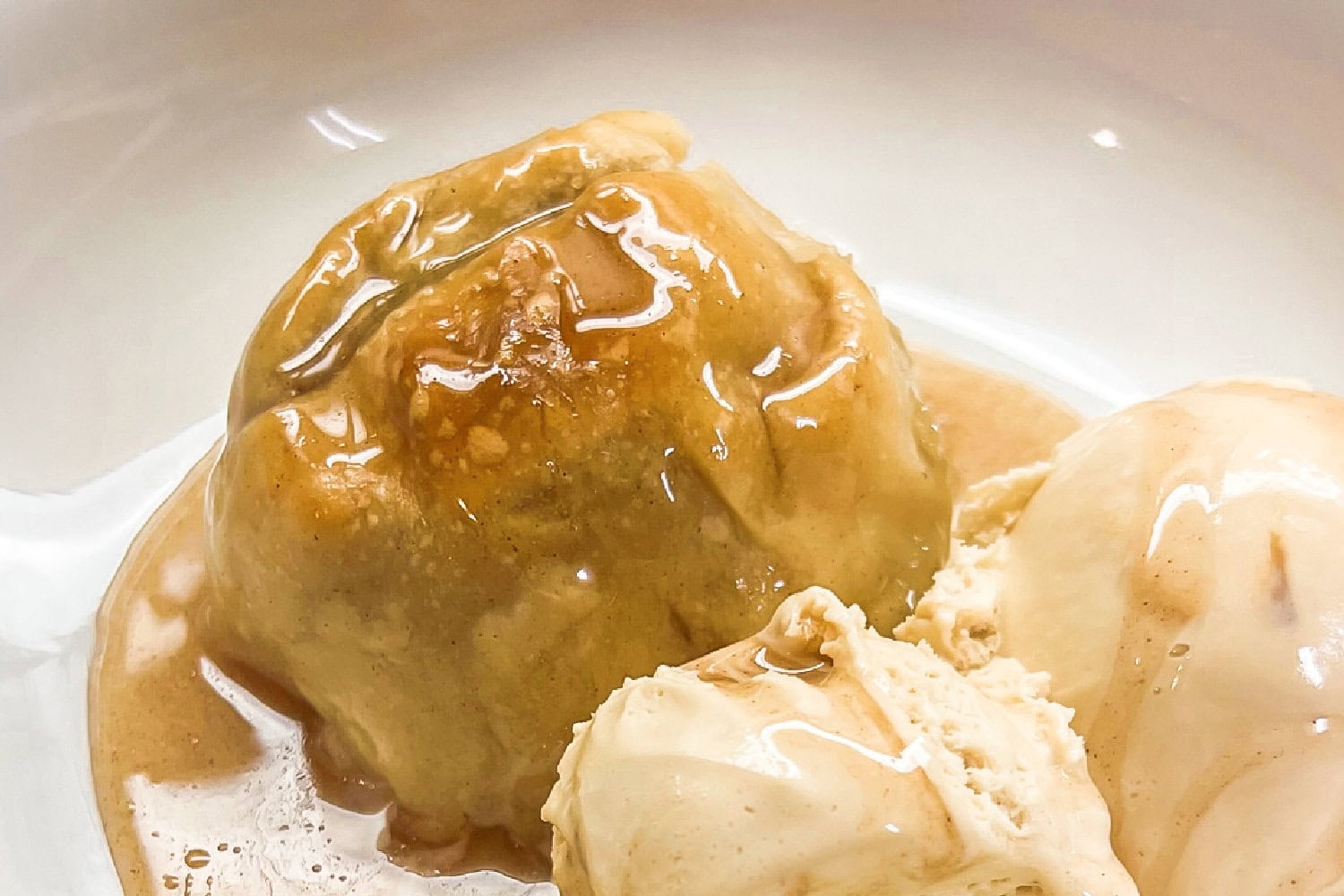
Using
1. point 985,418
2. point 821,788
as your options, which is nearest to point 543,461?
point 821,788

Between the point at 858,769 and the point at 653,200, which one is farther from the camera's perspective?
the point at 653,200

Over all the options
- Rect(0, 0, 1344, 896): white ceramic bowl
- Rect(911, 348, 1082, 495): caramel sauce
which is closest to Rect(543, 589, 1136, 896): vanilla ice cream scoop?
Rect(911, 348, 1082, 495): caramel sauce

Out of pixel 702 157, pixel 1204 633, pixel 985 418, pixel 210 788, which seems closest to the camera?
pixel 1204 633

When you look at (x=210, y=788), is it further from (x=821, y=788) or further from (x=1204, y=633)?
(x=1204, y=633)

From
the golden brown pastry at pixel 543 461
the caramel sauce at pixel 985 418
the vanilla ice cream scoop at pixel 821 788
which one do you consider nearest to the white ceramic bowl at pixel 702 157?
the caramel sauce at pixel 985 418

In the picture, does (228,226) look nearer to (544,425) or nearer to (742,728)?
(544,425)

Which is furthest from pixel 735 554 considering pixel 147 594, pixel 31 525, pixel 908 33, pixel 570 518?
pixel 908 33

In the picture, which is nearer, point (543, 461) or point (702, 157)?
point (543, 461)

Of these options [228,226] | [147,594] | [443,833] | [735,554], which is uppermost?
[228,226]
